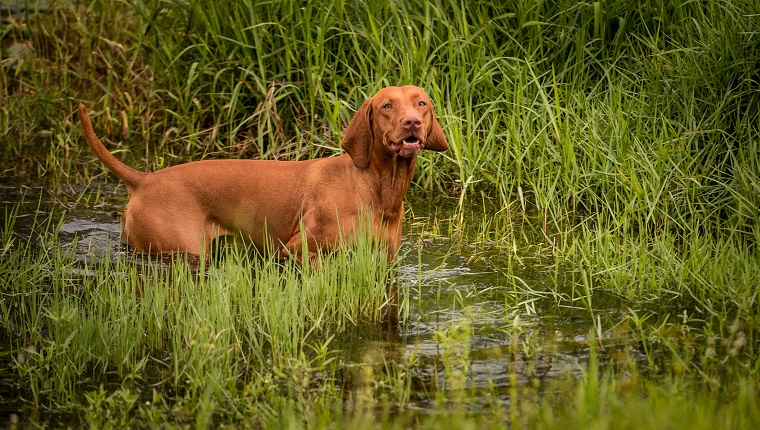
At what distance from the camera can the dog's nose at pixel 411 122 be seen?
526 cm

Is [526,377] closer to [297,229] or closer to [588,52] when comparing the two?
[297,229]

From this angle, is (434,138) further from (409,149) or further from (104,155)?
(104,155)

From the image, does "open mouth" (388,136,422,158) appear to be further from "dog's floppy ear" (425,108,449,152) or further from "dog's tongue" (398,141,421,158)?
"dog's floppy ear" (425,108,449,152)

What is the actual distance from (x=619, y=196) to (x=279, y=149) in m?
2.51

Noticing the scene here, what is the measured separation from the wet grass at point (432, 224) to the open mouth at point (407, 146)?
1.81 feet

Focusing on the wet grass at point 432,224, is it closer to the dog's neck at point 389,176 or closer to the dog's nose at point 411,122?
the dog's neck at point 389,176

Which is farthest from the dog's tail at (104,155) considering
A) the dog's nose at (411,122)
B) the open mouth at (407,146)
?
the dog's nose at (411,122)

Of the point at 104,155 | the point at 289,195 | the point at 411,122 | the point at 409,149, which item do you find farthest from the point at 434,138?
the point at 104,155

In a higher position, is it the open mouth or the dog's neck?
the open mouth

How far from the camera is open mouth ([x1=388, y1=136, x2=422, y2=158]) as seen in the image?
5383mm

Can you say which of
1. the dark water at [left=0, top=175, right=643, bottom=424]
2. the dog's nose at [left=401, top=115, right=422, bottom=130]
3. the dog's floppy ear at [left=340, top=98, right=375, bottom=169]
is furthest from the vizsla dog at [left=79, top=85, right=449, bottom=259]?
the dark water at [left=0, top=175, right=643, bottom=424]

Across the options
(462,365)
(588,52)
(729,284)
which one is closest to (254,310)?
(462,365)

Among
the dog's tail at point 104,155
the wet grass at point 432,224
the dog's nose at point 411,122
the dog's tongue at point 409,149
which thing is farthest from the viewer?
the dog's tail at point 104,155

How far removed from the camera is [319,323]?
184 inches
